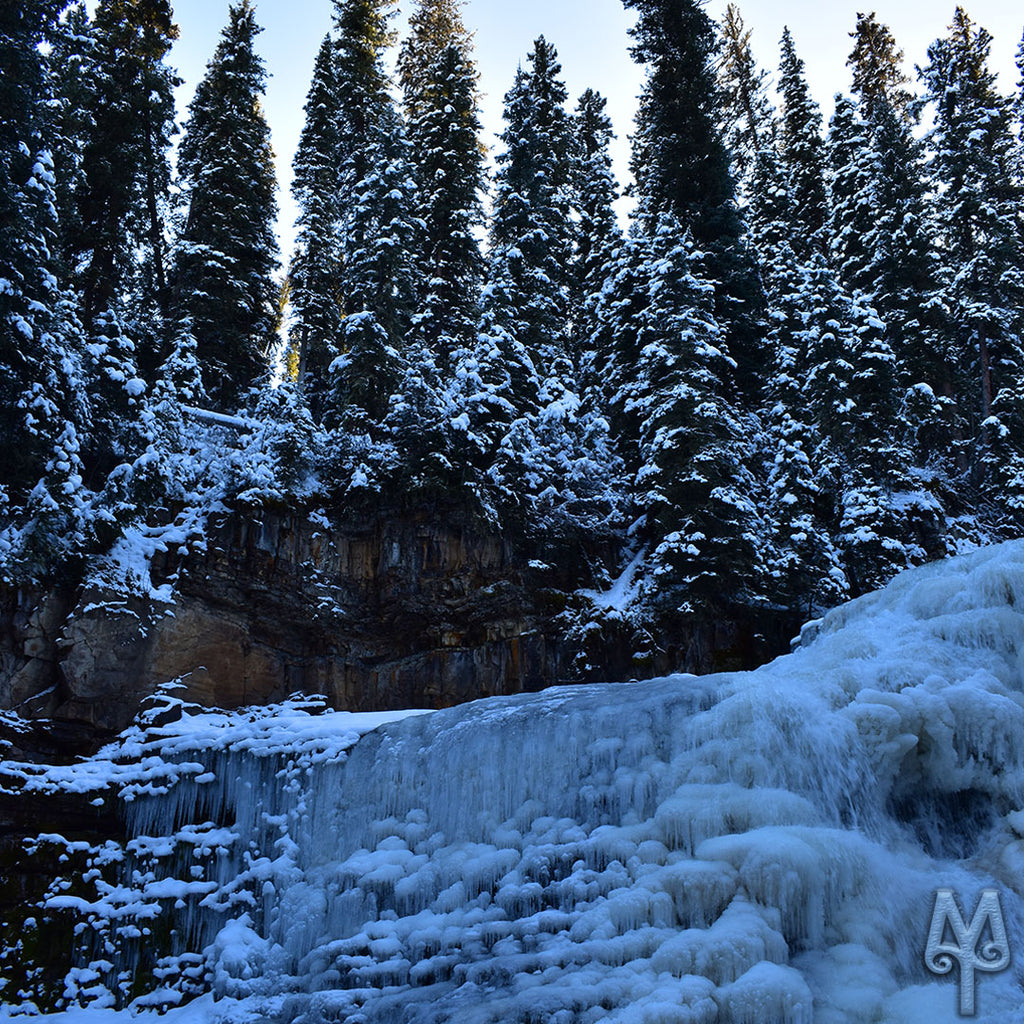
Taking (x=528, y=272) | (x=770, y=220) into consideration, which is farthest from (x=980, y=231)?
(x=528, y=272)

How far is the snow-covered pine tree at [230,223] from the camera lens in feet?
62.9

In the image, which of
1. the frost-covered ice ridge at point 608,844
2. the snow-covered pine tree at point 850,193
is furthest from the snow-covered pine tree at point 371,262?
the snow-covered pine tree at point 850,193

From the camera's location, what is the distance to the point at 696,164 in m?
22.1

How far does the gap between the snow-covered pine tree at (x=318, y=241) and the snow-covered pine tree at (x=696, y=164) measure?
8731 mm

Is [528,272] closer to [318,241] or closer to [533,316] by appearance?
[533,316]

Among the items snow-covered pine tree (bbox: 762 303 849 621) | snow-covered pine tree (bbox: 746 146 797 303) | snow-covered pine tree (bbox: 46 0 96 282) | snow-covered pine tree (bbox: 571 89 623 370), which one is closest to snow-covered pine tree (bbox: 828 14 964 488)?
snow-covered pine tree (bbox: 746 146 797 303)

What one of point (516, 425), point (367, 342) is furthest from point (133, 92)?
point (516, 425)

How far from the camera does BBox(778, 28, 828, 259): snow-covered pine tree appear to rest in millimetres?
24219

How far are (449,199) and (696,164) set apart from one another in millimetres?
6876

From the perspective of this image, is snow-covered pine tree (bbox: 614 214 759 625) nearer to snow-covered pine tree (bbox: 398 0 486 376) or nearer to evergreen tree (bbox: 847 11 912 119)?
snow-covered pine tree (bbox: 398 0 486 376)

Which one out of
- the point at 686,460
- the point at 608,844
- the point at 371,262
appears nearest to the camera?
the point at 608,844

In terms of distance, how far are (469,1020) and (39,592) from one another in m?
8.36

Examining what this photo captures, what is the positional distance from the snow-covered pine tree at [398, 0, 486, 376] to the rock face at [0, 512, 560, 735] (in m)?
6.54

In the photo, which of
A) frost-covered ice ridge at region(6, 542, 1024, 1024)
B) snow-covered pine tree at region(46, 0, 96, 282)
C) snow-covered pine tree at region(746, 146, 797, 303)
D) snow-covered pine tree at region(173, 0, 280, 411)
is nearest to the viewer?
frost-covered ice ridge at region(6, 542, 1024, 1024)
